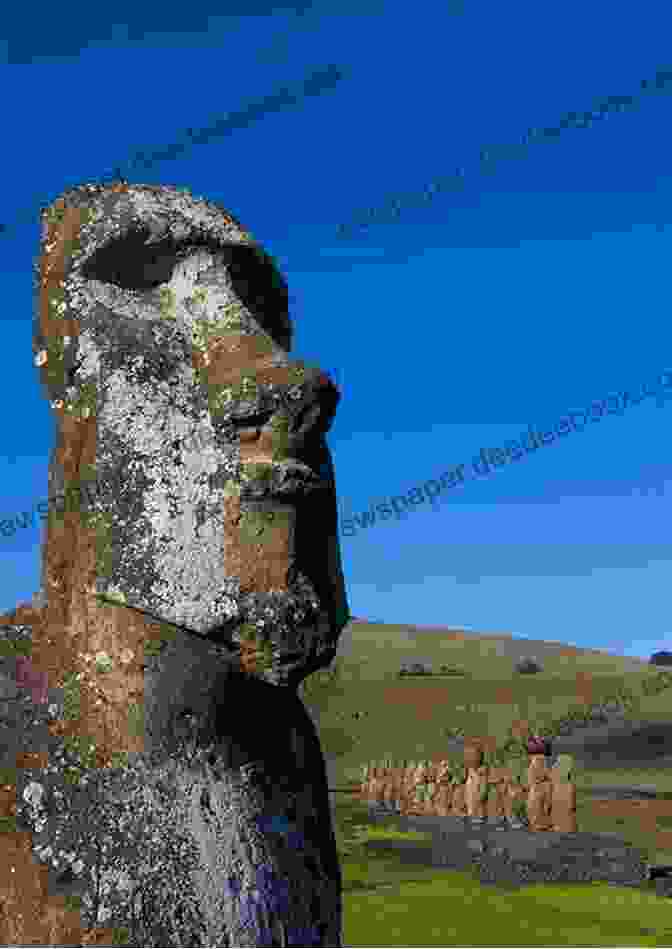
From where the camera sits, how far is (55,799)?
4250mm

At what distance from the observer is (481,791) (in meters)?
27.7

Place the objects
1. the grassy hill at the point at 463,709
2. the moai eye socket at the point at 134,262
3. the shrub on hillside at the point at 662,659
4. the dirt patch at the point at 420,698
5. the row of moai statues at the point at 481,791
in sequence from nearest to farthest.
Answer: the moai eye socket at the point at 134,262
the row of moai statues at the point at 481,791
the grassy hill at the point at 463,709
the dirt patch at the point at 420,698
the shrub on hillside at the point at 662,659

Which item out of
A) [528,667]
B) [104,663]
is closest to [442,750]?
[528,667]

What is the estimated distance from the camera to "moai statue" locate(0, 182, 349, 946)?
4211 mm

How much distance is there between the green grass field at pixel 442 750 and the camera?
13508mm

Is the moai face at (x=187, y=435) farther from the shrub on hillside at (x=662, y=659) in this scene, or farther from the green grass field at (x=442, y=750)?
the shrub on hillside at (x=662, y=659)

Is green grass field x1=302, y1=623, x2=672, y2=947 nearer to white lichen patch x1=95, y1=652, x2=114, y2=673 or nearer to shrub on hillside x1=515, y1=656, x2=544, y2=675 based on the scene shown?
shrub on hillside x1=515, y1=656, x2=544, y2=675

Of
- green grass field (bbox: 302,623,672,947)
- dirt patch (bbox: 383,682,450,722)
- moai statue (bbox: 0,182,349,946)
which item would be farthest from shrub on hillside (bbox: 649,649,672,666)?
moai statue (bbox: 0,182,349,946)

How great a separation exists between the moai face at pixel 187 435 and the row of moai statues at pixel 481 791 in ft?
71.0

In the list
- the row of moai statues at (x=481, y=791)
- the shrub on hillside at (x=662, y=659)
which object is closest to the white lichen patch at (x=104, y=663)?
the row of moai statues at (x=481, y=791)

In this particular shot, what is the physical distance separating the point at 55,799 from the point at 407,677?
155ft

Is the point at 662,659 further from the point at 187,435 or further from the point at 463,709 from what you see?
the point at 187,435

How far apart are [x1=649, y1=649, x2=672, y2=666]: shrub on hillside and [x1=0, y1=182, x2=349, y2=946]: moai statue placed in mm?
70467

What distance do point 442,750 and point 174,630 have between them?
3669cm
